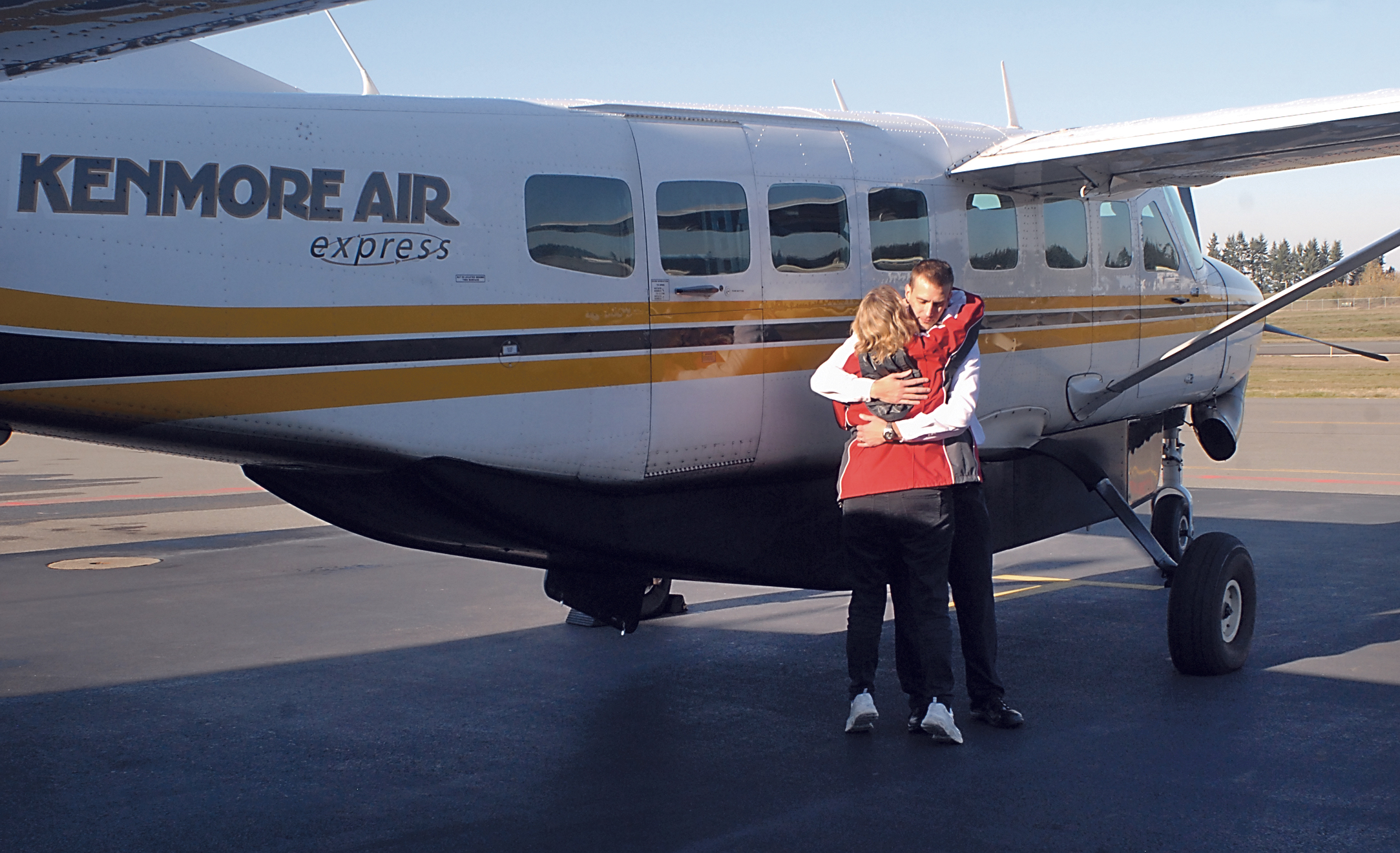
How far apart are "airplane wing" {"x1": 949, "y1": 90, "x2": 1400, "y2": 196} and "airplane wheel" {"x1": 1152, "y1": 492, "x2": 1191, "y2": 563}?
2824mm

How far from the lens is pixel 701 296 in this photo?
625 cm

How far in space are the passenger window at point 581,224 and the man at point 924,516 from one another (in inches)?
44.9

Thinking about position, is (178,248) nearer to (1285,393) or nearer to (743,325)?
(743,325)

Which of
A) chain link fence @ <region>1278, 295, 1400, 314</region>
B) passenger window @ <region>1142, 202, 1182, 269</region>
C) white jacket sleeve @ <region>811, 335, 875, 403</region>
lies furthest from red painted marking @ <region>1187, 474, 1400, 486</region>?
chain link fence @ <region>1278, 295, 1400, 314</region>

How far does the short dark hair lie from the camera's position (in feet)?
20.3

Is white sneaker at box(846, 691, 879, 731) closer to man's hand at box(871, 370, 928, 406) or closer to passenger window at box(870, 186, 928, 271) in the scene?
man's hand at box(871, 370, 928, 406)

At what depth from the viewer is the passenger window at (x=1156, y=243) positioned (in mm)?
8859

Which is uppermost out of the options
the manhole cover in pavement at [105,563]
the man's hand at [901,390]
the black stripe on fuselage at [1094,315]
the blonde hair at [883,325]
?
the blonde hair at [883,325]

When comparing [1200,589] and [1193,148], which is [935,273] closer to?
[1193,148]

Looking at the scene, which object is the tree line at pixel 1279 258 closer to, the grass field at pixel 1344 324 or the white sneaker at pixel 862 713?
the grass field at pixel 1344 324

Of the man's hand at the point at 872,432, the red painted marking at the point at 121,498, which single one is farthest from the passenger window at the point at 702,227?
the red painted marking at the point at 121,498

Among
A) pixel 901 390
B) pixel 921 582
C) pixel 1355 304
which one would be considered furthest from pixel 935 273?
pixel 1355 304

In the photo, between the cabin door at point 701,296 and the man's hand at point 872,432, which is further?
the cabin door at point 701,296

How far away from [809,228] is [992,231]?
4.82 ft
